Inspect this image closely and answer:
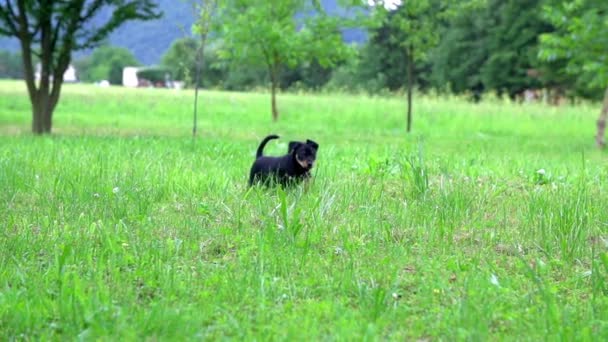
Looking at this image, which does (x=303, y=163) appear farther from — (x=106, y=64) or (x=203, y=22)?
(x=106, y=64)

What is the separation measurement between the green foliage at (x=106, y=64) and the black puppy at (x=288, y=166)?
97003 mm

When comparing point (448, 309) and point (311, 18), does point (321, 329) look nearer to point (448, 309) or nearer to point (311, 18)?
point (448, 309)

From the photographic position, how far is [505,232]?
5.33 metres

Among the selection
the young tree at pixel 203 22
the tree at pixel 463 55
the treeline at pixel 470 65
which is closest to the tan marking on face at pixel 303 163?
the young tree at pixel 203 22

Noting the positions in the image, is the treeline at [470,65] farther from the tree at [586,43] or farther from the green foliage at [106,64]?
the green foliage at [106,64]

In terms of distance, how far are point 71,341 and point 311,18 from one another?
21759mm

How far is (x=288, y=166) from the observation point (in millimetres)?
7172

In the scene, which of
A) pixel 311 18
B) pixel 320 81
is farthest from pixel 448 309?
pixel 320 81

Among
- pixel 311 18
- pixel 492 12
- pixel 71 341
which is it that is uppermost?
pixel 492 12

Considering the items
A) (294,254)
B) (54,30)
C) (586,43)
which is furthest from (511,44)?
(294,254)

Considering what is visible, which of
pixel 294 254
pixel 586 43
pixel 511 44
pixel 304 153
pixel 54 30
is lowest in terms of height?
pixel 294 254

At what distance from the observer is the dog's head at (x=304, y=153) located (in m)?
7.04

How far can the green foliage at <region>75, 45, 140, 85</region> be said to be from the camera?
103 metres

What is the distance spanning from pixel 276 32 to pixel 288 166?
15.7 metres
